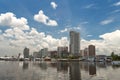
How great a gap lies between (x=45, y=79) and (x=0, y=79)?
53.1 ft

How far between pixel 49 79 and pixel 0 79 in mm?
17625

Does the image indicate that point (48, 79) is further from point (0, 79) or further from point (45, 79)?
point (0, 79)

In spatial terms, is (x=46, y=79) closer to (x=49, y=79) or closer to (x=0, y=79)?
(x=49, y=79)

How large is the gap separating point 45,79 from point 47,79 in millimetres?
753

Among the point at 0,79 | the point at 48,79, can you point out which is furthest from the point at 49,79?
the point at 0,79

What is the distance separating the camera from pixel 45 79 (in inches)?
3041

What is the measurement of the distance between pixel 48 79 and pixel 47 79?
37 cm

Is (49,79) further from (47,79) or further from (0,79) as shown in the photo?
(0,79)

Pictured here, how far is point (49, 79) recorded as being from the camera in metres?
77.1

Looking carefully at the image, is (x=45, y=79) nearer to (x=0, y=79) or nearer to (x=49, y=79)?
(x=49, y=79)

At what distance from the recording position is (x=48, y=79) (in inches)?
3039

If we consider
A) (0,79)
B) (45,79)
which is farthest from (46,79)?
(0,79)

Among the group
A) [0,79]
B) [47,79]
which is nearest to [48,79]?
[47,79]

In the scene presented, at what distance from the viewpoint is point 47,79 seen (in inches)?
3039
